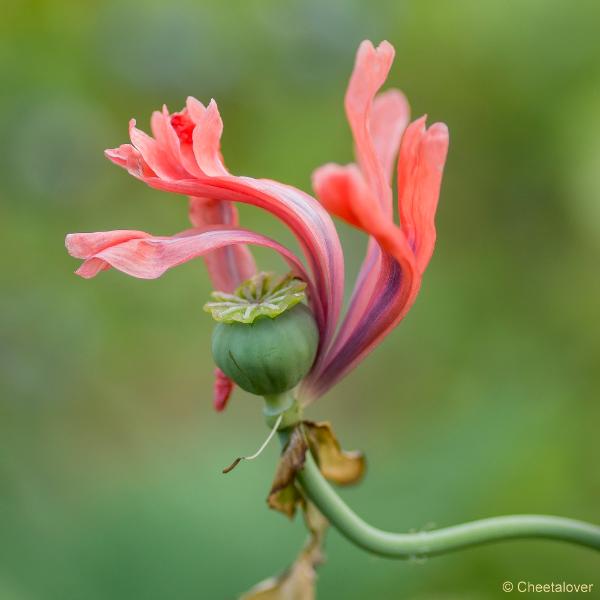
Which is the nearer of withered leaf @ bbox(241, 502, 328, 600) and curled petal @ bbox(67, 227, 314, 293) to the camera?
curled petal @ bbox(67, 227, 314, 293)

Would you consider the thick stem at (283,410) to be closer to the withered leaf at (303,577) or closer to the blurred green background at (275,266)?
the withered leaf at (303,577)

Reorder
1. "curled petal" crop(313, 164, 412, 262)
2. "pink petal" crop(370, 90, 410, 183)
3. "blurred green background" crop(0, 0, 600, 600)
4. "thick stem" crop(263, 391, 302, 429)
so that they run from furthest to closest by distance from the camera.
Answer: "blurred green background" crop(0, 0, 600, 600) → "pink petal" crop(370, 90, 410, 183) → "thick stem" crop(263, 391, 302, 429) → "curled petal" crop(313, 164, 412, 262)

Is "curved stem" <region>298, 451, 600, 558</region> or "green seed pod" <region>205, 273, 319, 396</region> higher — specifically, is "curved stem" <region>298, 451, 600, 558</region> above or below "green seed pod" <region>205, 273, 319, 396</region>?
below

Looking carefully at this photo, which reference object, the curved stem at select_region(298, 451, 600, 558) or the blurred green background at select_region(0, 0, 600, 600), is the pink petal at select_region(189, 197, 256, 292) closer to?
the curved stem at select_region(298, 451, 600, 558)

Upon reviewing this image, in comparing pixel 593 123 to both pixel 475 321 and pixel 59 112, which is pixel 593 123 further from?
pixel 59 112

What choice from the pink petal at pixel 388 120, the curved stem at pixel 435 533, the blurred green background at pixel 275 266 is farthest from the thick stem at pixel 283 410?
the blurred green background at pixel 275 266

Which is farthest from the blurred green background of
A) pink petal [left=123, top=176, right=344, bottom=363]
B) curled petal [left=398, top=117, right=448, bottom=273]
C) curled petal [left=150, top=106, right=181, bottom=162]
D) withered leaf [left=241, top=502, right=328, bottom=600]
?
curled petal [left=150, top=106, right=181, bottom=162]

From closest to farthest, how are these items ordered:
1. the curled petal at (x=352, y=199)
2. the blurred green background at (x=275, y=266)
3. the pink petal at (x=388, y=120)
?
the curled petal at (x=352, y=199) < the pink petal at (x=388, y=120) < the blurred green background at (x=275, y=266)
